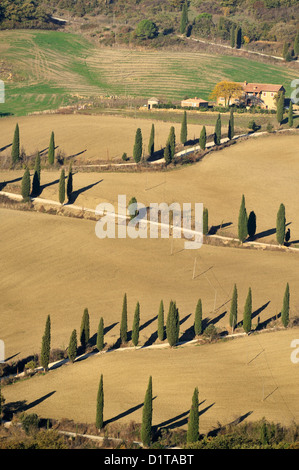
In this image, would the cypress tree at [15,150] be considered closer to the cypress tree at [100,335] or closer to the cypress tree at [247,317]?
the cypress tree at [100,335]

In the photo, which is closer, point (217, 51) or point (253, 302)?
point (253, 302)

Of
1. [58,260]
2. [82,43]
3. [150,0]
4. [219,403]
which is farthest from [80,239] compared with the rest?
[150,0]

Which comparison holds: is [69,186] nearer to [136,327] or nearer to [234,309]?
[234,309]

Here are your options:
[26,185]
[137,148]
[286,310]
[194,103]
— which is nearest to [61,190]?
[26,185]

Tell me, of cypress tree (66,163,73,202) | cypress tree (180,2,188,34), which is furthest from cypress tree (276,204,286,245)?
cypress tree (180,2,188,34)

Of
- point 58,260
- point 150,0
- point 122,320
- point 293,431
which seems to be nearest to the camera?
point 293,431

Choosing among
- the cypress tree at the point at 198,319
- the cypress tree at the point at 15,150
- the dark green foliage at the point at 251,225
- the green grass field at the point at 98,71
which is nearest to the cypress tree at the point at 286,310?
the cypress tree at the point at 198,319

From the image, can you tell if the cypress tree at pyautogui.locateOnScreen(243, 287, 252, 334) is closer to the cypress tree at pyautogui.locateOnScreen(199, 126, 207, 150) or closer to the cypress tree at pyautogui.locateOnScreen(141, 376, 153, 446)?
the cypress tree at pyautogui.locateOnScreen(141, 376, 153, 446)

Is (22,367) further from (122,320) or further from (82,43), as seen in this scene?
(82,43)
